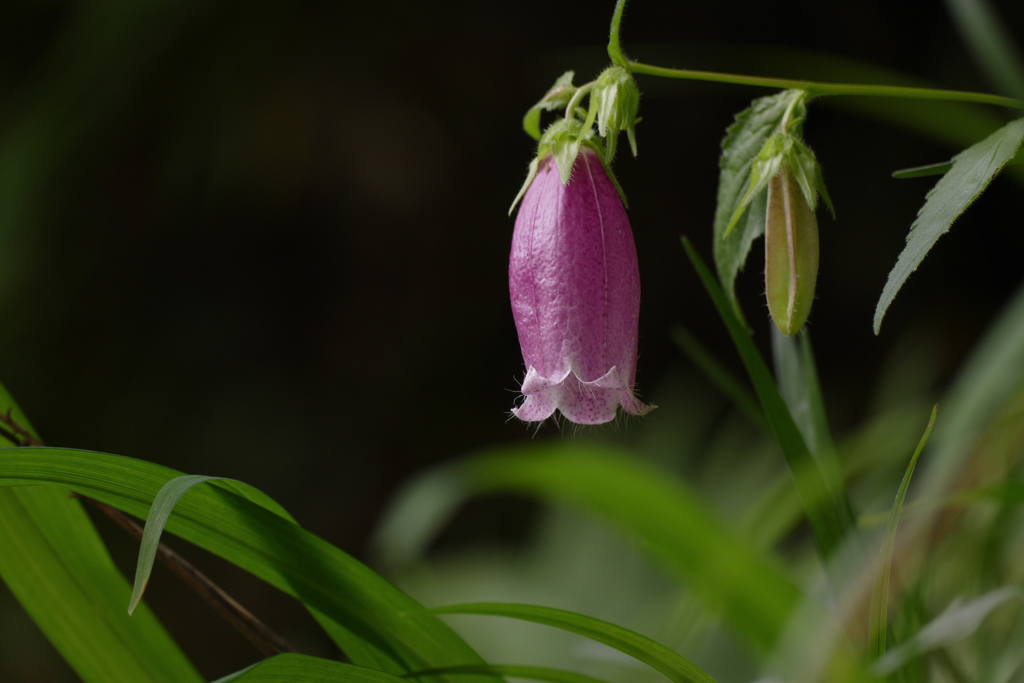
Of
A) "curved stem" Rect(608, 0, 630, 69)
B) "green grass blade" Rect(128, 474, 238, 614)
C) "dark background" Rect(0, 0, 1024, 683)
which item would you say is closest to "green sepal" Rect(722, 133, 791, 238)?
"curved stem" Rect(608, 0, 630, 69)

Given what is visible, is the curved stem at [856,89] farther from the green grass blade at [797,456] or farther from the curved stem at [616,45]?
the green grass blade at [797,456]

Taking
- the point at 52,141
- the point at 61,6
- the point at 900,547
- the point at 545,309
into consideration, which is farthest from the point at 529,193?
the point at 61,6

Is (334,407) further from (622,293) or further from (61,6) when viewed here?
(622,293)

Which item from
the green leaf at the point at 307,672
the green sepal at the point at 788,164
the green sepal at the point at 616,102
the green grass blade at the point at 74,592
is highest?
the green sepal at the point at 788,164

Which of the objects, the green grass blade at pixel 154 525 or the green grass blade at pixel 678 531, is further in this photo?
the green grass blade at pixel 678 531

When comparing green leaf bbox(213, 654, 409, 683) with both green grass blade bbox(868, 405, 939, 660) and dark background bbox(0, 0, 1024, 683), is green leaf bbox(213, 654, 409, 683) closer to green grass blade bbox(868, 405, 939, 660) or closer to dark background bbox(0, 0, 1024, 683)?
green grass blade bbox(868, 405, 939, 660)

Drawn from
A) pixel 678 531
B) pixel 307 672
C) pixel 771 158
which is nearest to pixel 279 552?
pixel 307 672

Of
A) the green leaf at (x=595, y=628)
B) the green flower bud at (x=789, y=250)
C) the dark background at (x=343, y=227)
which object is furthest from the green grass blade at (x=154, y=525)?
the dark background at (x=343, y=227)
